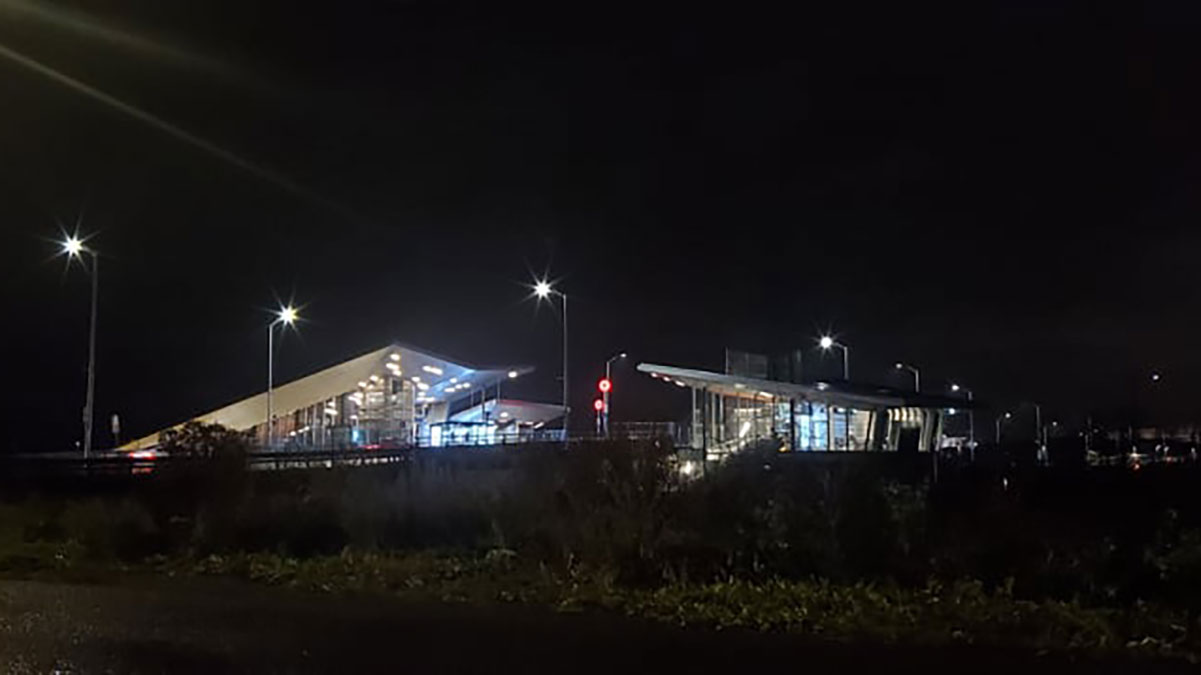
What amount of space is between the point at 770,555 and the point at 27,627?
26.6ft

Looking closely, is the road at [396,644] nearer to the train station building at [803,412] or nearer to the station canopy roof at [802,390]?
the train station building at [803,412]

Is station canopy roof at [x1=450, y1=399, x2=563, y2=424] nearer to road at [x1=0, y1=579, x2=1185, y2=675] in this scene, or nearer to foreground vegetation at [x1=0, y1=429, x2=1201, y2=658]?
foreground vegetation at [x1=0, y1=429, x2=1201, y2=658]

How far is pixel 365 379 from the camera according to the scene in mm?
71125

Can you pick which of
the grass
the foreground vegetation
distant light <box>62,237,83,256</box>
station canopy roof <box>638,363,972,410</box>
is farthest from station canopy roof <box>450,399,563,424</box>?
the grass

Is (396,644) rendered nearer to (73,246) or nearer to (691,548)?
(691,548)

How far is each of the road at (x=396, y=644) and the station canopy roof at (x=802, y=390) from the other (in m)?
39.3

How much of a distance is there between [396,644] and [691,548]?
16.0 feet

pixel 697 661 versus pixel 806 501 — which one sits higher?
pixel 806 501

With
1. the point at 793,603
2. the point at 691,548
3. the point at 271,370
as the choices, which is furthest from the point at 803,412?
the point at 793,603

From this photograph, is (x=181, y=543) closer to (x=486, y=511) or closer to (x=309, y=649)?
(x=486, y=511)

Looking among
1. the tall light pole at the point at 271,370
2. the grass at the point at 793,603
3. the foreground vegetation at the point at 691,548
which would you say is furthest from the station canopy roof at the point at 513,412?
the grass at the point at 793,603

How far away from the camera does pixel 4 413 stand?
2306 inches

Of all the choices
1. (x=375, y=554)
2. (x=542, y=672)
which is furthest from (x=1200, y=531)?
(x=375, y=554)

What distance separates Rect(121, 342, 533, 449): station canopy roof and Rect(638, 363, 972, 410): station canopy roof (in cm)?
1754
